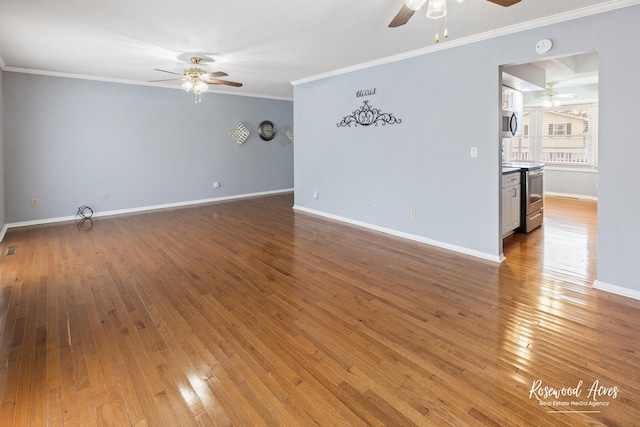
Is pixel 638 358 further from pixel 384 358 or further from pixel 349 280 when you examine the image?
pixel 349 280

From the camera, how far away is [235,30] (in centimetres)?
378

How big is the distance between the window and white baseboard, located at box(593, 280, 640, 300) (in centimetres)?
546

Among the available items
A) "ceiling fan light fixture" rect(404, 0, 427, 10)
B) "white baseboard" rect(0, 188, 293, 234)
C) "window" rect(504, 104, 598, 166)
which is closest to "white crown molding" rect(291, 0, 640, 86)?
"ceiling fan light fixture" rect(404, 0, 427, 10)

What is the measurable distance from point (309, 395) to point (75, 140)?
649 centimetres

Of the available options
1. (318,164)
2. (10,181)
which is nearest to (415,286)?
(318,164)

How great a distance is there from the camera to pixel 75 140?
6223mm

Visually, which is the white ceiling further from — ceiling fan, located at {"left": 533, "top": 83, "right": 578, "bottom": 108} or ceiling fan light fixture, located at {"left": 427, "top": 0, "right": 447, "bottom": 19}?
ceiling fan, located at {"left": 533, "top": 83, "right": 578, "bottom": 108}

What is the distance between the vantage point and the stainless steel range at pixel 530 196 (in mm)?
5012

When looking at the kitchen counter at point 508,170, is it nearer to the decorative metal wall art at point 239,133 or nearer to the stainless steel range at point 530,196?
the stainless steel range at point 530,196

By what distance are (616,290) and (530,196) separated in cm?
226

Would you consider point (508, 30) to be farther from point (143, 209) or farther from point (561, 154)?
point (143, 209)

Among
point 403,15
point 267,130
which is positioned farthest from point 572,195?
point 403,15

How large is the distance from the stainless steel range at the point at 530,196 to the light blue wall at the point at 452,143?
1.34 m

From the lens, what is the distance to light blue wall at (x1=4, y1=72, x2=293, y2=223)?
5809mm
